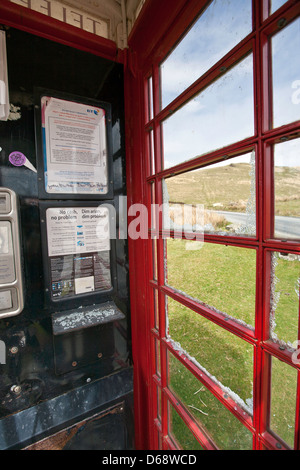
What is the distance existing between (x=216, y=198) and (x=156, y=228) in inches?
16.4

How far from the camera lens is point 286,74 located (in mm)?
634

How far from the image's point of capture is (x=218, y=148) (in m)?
0.85

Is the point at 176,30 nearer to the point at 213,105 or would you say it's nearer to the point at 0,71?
the point at 213,105

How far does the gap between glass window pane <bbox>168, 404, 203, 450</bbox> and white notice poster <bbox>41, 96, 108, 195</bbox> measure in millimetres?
1366

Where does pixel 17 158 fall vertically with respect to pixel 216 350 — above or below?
above

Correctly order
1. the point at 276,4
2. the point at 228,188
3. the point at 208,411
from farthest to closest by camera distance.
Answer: the point at 208,411 < the point at 228,188 < the point at 276,4

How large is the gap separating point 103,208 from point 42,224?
0.35 m

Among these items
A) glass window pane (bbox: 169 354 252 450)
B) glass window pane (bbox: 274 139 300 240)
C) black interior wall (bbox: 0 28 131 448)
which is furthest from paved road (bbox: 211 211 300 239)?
black interior wall (bbox: 0 28 131 448)

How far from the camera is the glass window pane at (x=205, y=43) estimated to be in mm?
755

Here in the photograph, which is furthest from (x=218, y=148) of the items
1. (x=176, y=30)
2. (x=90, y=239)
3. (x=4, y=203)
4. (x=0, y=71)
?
(x=0, y=71)

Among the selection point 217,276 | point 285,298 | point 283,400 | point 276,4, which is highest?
point 276,4

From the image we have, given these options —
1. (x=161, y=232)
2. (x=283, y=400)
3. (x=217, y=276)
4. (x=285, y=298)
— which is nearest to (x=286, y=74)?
(x=285, y=298)

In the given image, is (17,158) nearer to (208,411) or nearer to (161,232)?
(161,232)

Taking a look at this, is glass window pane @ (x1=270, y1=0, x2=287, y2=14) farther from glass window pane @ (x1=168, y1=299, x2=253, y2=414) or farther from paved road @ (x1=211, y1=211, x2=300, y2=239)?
glass window pane @ (x1=168, y1=299, x2=253, y2=414)
